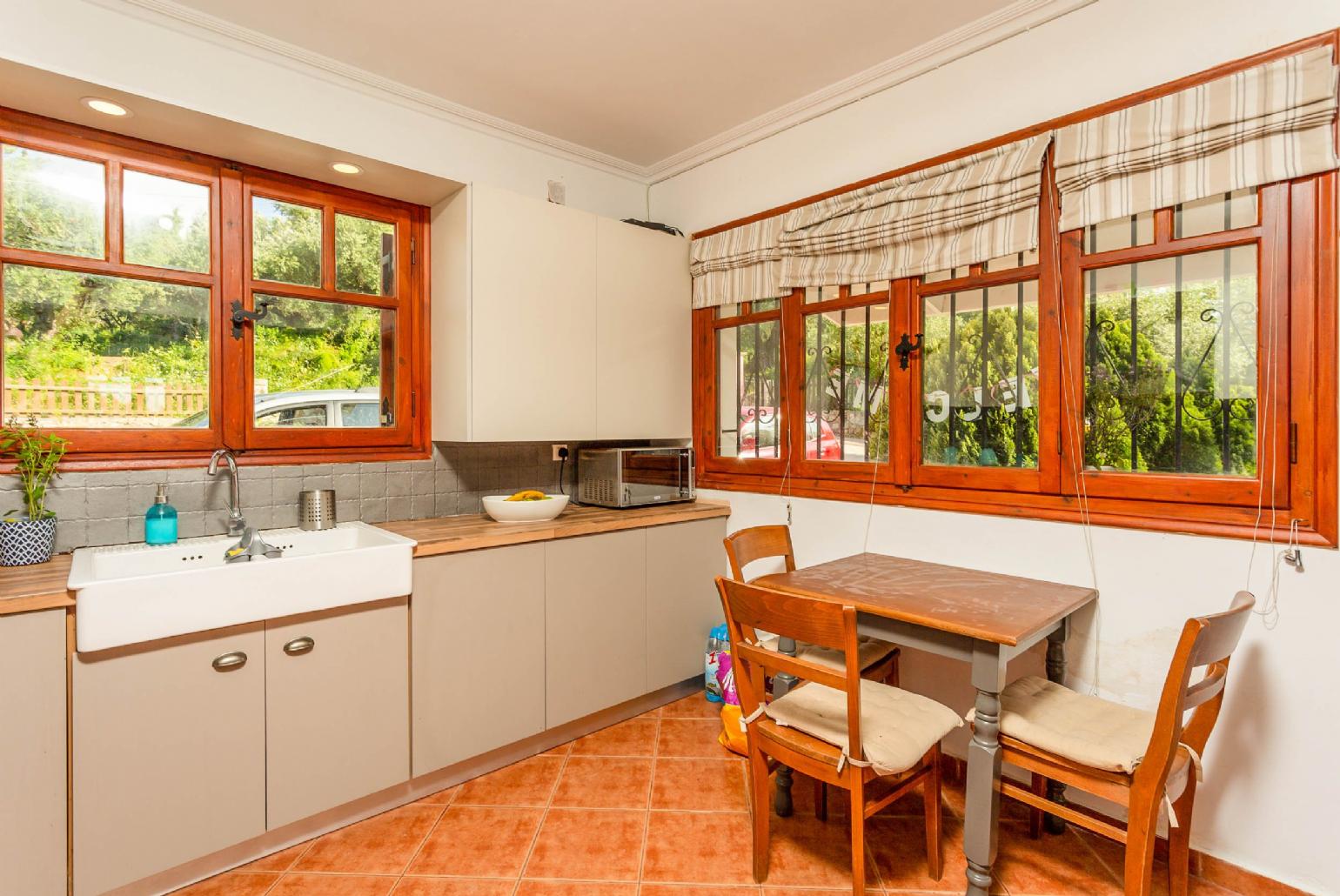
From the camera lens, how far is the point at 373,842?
2.04m

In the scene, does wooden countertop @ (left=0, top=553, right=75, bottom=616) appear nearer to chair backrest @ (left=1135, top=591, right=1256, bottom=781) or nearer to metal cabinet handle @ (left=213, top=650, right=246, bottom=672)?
metal cabinet handle @ (left=213, top=650, right=246, bottom=672)

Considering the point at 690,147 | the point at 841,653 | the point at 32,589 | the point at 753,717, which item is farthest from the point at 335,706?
the point at 690,147

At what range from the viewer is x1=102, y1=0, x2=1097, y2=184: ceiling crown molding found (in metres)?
2.16

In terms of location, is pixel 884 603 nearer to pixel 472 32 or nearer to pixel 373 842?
pixel 373 842

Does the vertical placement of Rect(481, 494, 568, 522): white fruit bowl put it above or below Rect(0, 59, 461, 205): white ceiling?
below

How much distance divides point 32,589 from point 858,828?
2.15 meters

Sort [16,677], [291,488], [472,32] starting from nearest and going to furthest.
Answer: [16,677] → [472,32] → [291,488]

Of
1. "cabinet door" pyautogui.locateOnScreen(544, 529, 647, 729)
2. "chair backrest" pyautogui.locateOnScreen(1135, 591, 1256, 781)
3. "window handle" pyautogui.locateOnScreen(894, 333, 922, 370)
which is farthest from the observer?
"cabinet door" pyautogui.locateOnScreen(544, 529, 647, 729)

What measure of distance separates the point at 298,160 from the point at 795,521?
8.03ft

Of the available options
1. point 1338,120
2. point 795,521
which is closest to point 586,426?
point 795,521

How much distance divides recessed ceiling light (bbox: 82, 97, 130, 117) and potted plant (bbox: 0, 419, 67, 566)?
39.3 inches

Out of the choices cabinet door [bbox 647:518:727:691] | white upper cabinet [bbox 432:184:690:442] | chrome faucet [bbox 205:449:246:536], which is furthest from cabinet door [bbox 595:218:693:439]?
chrome faucet [bbox 205:449:246:536]

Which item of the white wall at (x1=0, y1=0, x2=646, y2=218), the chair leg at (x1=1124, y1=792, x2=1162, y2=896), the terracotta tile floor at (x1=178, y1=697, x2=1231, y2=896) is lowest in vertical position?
the terracotta tile floor at (x1=178, y1=697, x2=1231, y2=896)

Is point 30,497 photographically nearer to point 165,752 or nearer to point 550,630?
point 165,752
